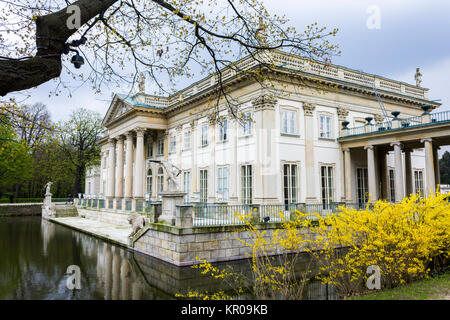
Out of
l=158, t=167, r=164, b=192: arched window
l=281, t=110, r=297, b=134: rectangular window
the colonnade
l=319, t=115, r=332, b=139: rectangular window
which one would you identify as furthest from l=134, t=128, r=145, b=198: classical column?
the colonnade

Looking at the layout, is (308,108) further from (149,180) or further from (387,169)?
(149,180)

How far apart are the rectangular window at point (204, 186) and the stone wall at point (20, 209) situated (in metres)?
25.6

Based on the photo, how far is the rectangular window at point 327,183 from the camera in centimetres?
1942

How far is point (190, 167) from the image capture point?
79.9ft

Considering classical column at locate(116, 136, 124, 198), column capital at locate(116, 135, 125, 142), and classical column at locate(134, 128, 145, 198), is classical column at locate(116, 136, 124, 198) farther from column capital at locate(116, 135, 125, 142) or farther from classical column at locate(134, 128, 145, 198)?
classical column at locate(134, 128, 145, 198)

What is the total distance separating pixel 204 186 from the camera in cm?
2267

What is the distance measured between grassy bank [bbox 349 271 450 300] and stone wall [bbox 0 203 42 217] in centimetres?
3933

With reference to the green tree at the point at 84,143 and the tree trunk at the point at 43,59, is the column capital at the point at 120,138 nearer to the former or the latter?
the green tree at the point at 84,143

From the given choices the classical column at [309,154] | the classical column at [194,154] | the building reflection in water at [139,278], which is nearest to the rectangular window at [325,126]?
the classical column at [309,154]

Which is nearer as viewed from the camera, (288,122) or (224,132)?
(288,122)

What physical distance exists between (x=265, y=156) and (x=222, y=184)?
4279 millimetres

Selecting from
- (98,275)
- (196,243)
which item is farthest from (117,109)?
(98,275)
